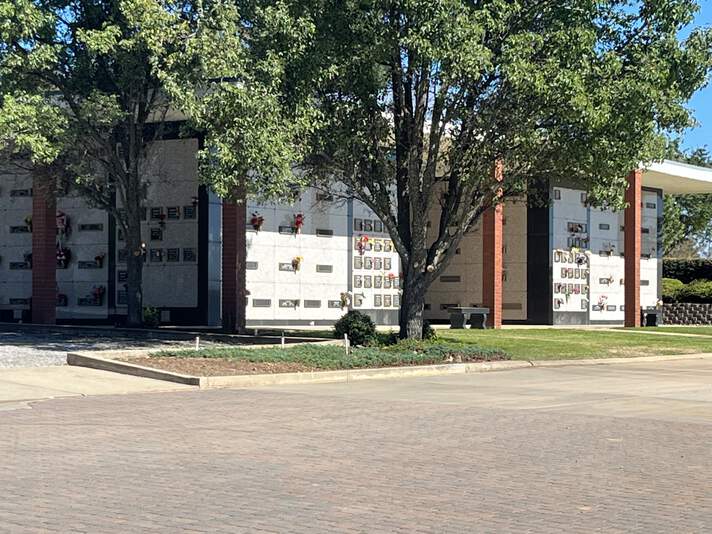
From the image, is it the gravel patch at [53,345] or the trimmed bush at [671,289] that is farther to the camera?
the trimmed bush at [671,289]

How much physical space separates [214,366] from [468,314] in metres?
21.6

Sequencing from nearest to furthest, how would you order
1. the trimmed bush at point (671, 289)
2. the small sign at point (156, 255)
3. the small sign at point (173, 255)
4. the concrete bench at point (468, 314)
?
the small sign at point (173, 255)
the small sign at point (156, 255)
the concrete bench at point (468, 314)
the trimmed bush at point (671, 289)

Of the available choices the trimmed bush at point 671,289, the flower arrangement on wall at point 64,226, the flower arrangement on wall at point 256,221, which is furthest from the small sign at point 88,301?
the trimmed bush at point 671,289

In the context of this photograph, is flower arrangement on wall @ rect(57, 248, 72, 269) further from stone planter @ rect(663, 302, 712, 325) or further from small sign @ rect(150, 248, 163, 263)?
stone planter @ rect(663, 302, 712, 325)

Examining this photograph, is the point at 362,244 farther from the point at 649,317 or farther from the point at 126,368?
the point at 126,368

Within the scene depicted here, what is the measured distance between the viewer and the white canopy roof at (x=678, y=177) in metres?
46.9

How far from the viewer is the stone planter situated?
174 ft

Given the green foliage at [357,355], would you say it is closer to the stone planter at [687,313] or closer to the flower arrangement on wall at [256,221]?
the flower arrangement on wall at [256,221]

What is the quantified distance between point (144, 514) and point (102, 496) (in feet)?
2.81

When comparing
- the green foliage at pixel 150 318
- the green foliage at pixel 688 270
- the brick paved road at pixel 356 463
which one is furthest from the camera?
the green foliage at pixel 688 270


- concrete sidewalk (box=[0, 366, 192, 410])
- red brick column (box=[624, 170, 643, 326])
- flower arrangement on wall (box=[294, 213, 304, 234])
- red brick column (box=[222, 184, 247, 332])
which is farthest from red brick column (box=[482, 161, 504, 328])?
concrete sidewalk (box=[0, 366, 192, 410])

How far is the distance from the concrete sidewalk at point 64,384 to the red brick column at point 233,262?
15.0 metres

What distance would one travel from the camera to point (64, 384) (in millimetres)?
18000

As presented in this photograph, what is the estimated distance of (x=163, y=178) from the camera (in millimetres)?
37312
